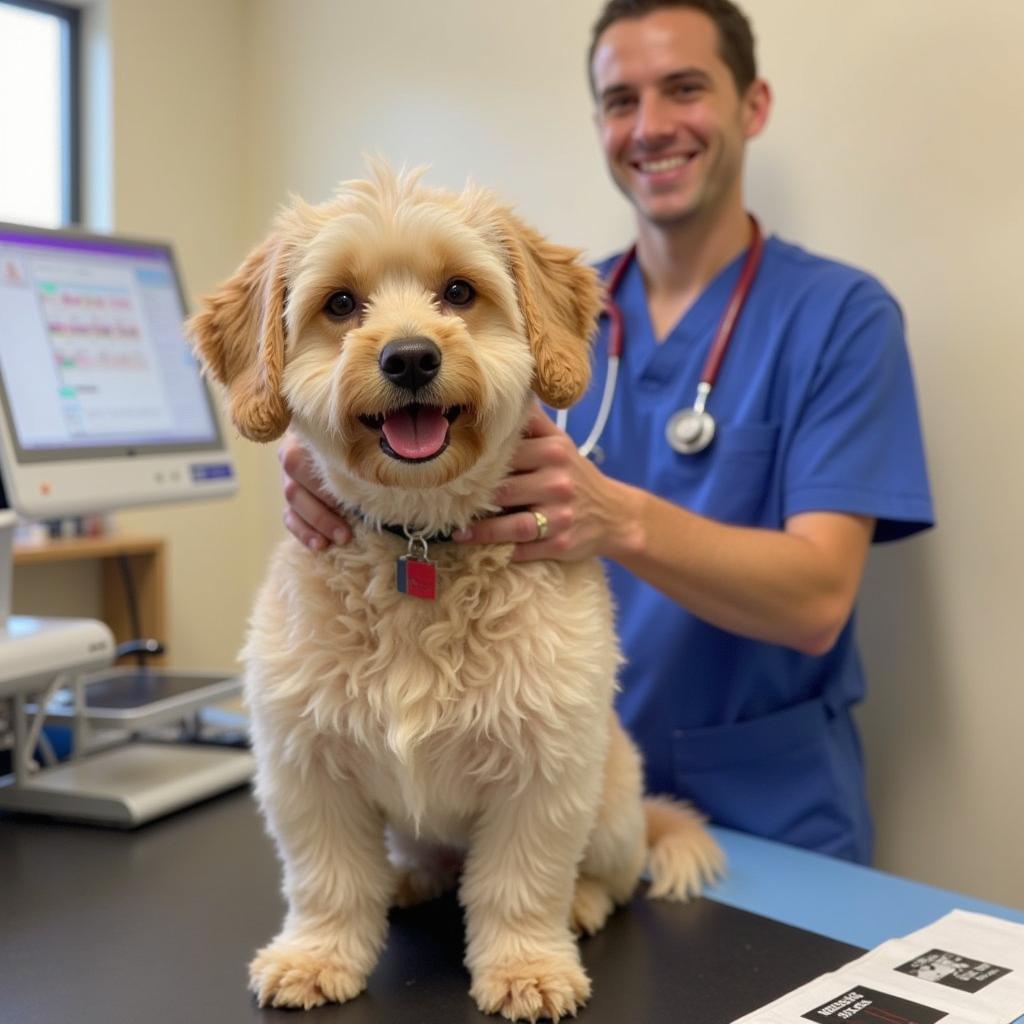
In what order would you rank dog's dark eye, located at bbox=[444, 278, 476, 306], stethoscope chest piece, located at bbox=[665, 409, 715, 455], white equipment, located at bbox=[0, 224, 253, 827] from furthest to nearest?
1. stethoscope chest piece, located at bbox=[665, 409, 715, 455]
2. white equipment, located at bbox=[0, 224, 253, 827]
3. dog's dark eye, located at bbox=[444, 278, 476, 306]

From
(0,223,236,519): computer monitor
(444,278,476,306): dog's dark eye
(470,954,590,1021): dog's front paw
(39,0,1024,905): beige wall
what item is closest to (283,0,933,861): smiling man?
(39,0,1024,905): beige wall

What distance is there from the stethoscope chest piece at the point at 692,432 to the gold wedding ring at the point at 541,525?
586 millimetres

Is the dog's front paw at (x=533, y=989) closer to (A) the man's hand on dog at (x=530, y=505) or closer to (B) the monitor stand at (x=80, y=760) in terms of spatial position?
(A) the man's hand on dog at (x=530, y=505)

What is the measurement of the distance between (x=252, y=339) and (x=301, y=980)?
54 cm

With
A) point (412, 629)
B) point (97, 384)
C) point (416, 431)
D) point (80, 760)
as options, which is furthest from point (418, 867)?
point (97, 384)

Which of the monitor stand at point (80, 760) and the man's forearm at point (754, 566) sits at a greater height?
the man's forearm at point (754, 566)

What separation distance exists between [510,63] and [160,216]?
1096mm

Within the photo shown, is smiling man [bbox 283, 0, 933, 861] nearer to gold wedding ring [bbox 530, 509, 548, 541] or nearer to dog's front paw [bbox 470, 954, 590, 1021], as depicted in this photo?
gold wedding ring [bbox 530, 509, 548, 541]

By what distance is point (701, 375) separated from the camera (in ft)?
5.02

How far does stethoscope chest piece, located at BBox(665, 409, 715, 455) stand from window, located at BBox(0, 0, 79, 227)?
6.50 ft

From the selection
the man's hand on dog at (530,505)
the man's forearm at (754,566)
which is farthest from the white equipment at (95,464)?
the man's forearm at (754,566)

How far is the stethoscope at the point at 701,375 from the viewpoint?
1.48 metres

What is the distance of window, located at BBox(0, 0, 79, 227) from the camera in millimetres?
2709

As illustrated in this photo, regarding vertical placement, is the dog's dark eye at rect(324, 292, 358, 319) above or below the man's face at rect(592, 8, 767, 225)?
below
